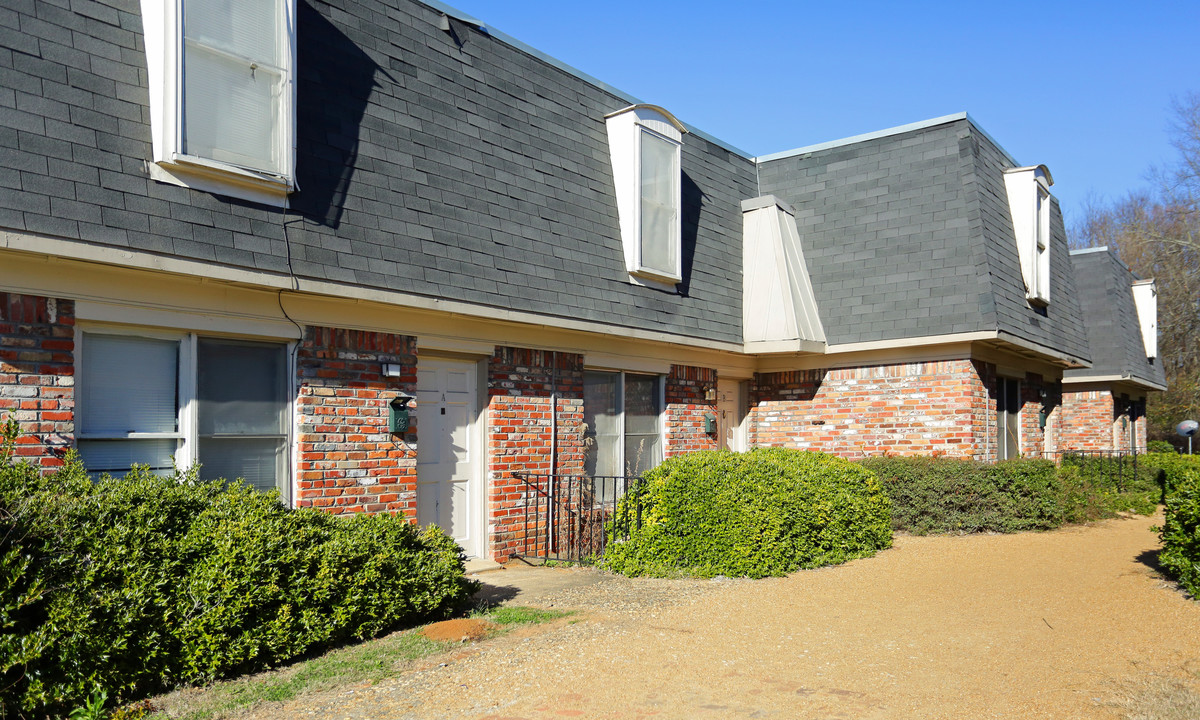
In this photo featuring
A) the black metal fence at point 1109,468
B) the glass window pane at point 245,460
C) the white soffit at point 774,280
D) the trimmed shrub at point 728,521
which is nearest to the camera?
the glass window pane at point 245,460

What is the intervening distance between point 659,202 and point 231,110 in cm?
627

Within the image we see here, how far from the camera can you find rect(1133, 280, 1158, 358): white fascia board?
2414 cm

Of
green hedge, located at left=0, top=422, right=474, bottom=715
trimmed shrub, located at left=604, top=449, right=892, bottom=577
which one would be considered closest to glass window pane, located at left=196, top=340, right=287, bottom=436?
green hedge, located at left=0, top=422, right=474, bottom=715

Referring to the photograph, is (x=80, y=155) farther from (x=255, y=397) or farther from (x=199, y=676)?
(x=199, y=676)

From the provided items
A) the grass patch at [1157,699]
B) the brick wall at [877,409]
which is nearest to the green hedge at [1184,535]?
the grass patch at [1157,699]

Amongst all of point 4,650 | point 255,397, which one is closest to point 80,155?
point 255,397

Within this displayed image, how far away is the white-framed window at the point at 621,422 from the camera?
11484mm

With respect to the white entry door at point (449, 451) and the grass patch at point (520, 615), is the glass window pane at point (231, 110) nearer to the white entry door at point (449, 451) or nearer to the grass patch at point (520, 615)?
the white entry door at point (449, 451)

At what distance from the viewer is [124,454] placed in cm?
675

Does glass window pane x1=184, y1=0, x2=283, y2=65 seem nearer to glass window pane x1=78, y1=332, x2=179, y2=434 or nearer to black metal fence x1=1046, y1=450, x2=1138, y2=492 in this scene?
glass window pane x1=78, y1=332, x2=179, y2=434

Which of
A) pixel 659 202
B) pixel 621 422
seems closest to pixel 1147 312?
pixel 659 202

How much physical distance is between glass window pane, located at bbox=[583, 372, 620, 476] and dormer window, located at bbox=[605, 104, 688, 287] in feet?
4.89

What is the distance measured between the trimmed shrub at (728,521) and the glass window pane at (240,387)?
153 inches

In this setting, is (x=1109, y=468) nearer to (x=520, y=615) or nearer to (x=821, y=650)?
(x=821, y=650)
